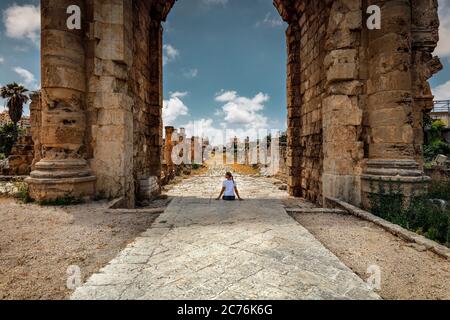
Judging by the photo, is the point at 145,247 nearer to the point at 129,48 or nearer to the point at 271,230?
the point at 271,230

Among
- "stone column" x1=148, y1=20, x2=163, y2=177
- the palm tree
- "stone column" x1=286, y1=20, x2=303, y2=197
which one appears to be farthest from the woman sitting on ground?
the palm tree

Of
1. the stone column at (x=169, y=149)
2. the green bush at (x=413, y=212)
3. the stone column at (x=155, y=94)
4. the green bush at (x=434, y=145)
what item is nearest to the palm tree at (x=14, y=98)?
the stone column at (x=169, y=149)

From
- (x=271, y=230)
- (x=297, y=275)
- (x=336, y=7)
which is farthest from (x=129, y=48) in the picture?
(x=297, y=275)

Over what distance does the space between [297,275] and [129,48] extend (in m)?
5.52

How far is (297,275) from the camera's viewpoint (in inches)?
78.8

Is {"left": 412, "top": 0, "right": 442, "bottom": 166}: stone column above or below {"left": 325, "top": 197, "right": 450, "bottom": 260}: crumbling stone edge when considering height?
above

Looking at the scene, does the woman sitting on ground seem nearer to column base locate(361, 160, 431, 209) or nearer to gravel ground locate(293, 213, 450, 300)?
gravel ground locate(293, 213, 450, 300)

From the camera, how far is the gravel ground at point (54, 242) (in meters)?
1.97

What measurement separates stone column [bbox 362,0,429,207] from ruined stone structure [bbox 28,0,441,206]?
2 cm

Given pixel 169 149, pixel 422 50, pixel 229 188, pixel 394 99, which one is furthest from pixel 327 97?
pixel 169 149

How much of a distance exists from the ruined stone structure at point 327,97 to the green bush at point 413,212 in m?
0.31

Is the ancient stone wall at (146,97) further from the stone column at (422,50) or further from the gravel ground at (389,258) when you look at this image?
the stone column at (422,50)

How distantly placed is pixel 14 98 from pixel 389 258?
3504 cm

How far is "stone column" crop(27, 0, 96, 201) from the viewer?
4574 mm
